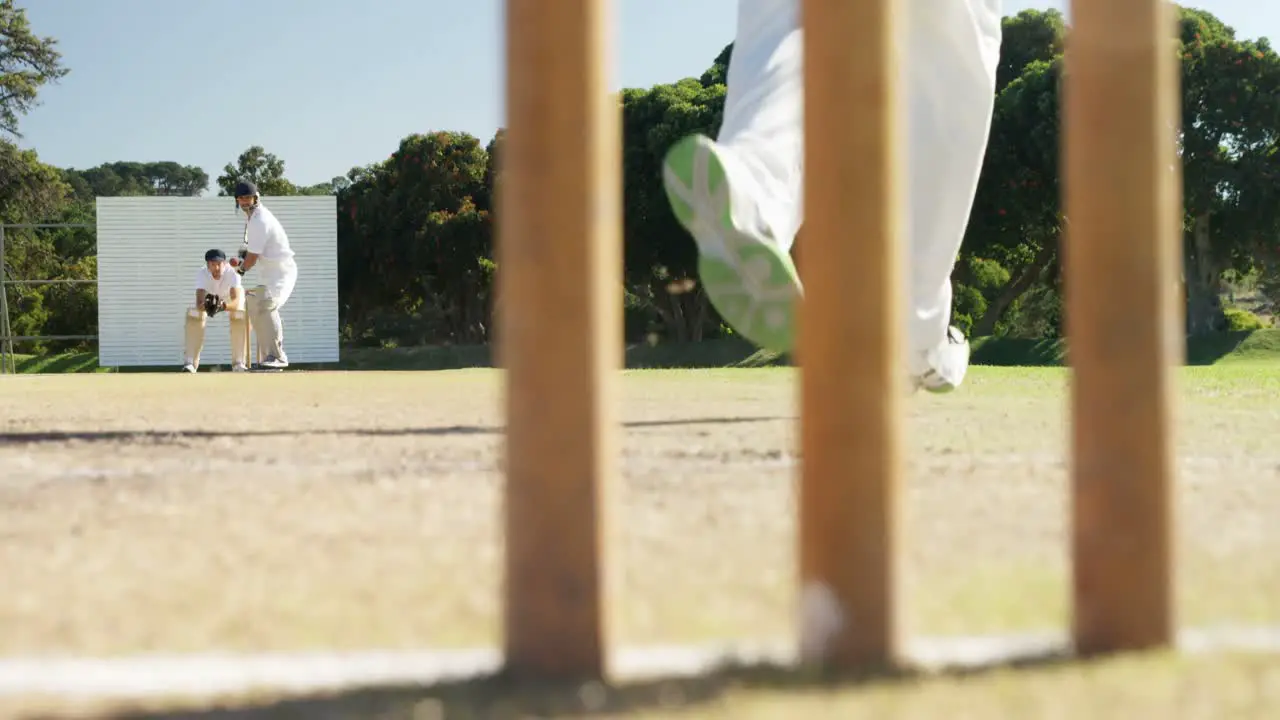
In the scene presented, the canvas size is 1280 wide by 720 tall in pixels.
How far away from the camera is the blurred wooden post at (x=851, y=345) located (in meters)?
1.90

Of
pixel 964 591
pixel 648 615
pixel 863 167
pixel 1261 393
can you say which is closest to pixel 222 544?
pixel 648 615

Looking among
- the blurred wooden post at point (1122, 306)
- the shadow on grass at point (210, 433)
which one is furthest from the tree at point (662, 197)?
the blurred wooden post at point (1122, 306)

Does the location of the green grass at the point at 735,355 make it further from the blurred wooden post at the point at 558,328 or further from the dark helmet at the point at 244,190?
the blurred wooden post at the point at 558,328

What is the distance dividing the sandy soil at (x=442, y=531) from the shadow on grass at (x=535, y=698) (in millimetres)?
345

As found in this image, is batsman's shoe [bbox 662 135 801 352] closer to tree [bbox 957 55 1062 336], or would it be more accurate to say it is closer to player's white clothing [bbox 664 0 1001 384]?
player's white clothing [bbox 664 0 1001 384]

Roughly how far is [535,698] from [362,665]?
0.36m

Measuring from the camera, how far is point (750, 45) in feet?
24.1

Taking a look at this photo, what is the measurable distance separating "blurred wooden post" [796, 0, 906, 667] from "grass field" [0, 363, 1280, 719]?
0.13 m

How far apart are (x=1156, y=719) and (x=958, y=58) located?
5.80m

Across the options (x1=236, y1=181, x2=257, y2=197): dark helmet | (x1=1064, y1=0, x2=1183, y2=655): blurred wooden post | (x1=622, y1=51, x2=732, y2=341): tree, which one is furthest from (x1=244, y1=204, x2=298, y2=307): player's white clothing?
(x1=622, y1=51, x2=732, y2=341): tree

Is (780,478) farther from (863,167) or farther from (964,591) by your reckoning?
(863,167)

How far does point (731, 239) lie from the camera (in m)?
5.41

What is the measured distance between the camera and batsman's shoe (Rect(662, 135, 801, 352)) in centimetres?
532

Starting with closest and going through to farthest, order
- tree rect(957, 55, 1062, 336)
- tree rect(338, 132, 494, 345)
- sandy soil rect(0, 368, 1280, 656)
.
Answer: sandy soil rect(0, 368, 1280, 656) < tree rect(957, 55, 1062, 336) < tree rect(338, 132, 494, 345)
